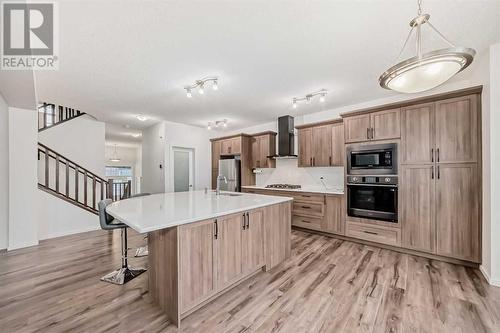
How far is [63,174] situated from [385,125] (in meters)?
6.92

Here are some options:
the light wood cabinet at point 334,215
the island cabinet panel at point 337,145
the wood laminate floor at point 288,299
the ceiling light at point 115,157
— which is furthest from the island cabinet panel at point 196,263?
the ceiling light at point 115,157

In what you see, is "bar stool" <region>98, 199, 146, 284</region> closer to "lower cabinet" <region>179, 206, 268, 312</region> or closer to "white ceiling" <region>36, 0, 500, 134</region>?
"lower cabinet" <region>179, 206, 268, 312</region>

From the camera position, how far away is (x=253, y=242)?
2.46 metres

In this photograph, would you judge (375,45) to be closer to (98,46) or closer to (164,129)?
(98,46)

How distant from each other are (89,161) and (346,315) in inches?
243

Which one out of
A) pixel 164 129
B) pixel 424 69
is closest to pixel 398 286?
pixel 424 69

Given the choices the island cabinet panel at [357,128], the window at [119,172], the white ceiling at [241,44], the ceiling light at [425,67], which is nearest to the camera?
the ceiling light at [425,67]

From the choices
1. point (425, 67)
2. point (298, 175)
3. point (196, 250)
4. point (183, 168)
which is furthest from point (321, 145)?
point (183, 168)

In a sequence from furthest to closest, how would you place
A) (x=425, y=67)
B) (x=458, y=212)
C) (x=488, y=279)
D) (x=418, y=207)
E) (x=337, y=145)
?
(x=337, y=145) < (x=418, y=207) < (x=458, y=212) < (x=488, y=279) < (x=425, y=67)

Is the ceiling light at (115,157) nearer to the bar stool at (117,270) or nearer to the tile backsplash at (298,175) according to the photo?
the tile backsplash at (298,175)

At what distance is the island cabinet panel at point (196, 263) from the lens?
175cm

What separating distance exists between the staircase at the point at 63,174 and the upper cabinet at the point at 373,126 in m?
5.70

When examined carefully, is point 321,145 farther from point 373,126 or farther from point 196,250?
point 196,250

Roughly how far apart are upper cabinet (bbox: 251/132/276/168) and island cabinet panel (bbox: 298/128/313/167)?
3.01 ft
